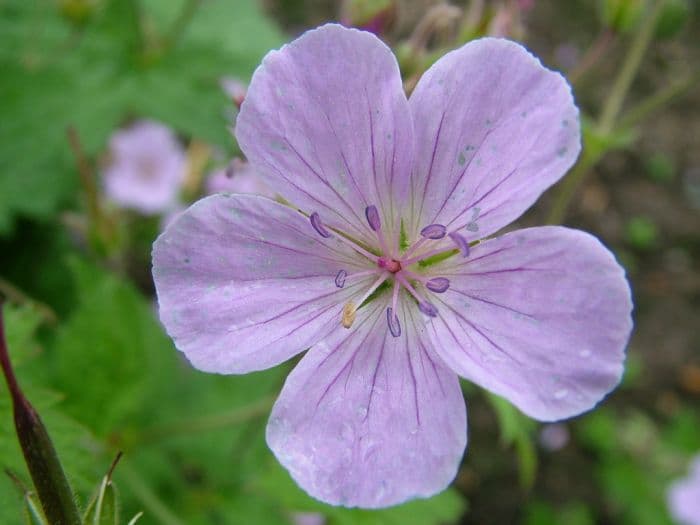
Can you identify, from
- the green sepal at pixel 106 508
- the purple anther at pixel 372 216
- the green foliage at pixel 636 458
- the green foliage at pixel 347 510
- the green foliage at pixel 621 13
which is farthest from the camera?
the green foliage at pixel 636 458

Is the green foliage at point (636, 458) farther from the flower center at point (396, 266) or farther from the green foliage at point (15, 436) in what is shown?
the green foliage at point (15, 436)

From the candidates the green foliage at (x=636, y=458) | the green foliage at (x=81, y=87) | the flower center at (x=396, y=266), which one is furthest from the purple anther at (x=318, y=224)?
the green foliage at (x=636, y=458)

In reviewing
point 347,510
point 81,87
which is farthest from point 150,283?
point 347,510

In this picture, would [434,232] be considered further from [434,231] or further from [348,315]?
[348,315]

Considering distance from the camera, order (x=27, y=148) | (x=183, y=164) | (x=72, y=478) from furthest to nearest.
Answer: (x=183, y=164)
(x=27, y=148)
(x=72, y=478)

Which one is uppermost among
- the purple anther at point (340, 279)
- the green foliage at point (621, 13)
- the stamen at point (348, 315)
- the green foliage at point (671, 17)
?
the purple anther at point (340, 279)

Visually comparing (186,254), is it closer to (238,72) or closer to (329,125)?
(329,125)

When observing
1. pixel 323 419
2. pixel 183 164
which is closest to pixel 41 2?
pixel 183 164

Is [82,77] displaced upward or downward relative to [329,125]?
downward
